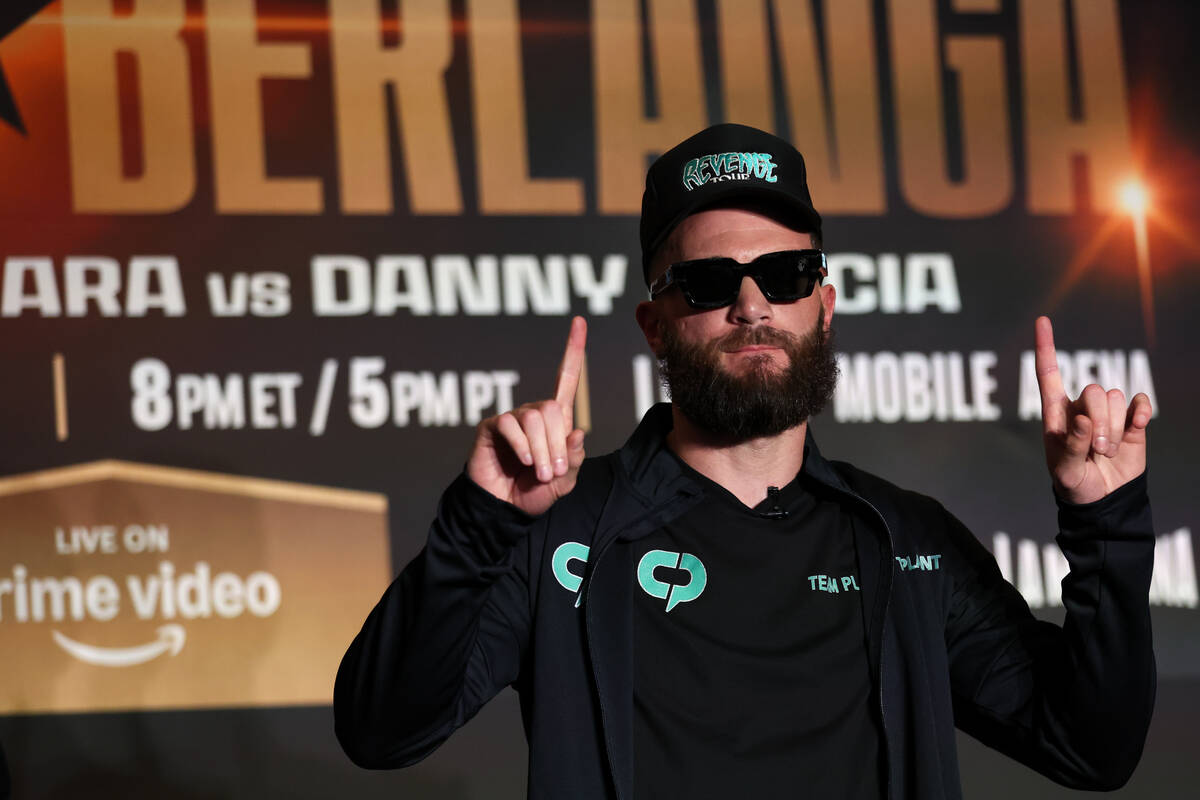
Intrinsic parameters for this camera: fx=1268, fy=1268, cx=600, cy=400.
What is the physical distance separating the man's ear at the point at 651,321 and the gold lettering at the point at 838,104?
1.77 metres

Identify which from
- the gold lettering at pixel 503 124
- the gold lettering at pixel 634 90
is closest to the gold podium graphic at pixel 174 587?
the gold lettering at pixel 503 124

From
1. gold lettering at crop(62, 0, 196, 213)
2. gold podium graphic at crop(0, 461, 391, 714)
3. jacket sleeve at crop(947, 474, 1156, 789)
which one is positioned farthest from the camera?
gold lettering at crop(62, 0, 196, 213)

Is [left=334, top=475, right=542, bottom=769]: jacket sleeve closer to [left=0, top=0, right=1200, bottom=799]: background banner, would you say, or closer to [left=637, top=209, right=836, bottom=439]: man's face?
[left=637, top=209, right=836, bottom=439]: man's face

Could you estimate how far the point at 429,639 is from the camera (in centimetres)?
136

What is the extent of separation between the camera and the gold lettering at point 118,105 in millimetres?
3199

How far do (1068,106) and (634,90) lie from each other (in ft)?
4.08

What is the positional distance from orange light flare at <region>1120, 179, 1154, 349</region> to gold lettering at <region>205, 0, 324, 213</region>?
223cm

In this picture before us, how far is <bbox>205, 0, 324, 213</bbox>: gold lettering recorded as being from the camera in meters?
3.25

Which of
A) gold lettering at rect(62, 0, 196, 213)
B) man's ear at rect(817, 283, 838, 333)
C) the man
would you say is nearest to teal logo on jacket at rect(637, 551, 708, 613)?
the man

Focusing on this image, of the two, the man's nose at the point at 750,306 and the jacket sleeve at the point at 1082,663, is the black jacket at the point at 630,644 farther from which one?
the man's nose at the point at 750,306

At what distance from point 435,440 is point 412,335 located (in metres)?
0.28

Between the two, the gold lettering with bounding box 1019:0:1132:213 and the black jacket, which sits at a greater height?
the gold lettering with bounding box 1019:0:1132:213

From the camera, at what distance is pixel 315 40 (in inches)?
131

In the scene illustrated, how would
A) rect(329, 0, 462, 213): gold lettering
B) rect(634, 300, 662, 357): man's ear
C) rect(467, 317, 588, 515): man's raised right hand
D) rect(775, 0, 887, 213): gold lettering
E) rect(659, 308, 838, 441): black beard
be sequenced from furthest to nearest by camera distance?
rect(775, 0, 887, 213): gold lettering → rect(329, 0, 462, 213): gold lettering → rect(634, 300, 662, 357): man's ear → rect(659, 308, 838, 441): black beard → rect(467, 317, 588, 515): man's raised right hand
